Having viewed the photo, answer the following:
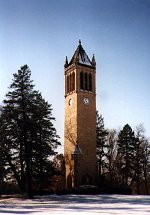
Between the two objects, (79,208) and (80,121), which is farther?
(80,121)

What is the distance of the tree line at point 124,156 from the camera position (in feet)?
169

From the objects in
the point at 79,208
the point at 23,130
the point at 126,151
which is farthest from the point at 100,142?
the point at 79,208

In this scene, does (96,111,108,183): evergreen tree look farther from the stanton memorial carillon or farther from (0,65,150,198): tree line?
(0,65,150,198): tree line

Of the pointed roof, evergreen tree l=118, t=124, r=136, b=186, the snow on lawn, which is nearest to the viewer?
the snow on lawn

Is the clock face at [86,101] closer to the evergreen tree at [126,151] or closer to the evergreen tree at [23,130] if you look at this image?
the evergreen tree at [126,151]

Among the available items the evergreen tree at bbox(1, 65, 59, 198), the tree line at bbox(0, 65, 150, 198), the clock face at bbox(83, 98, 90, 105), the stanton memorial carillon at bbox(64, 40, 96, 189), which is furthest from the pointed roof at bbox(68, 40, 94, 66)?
the evergreen tree at bbox(1, 65, 59, 198)

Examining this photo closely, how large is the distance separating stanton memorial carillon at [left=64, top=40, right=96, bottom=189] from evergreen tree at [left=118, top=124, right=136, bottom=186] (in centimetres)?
775

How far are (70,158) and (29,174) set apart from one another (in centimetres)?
1471

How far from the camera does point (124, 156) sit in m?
52.7

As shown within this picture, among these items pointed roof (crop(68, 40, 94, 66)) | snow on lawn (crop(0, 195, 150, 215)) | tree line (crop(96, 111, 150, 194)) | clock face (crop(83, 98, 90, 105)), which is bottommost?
snow on lawn (crop(0, 195, 150, 215))

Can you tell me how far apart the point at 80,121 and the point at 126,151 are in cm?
1106

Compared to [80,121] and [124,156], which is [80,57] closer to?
[80,121]

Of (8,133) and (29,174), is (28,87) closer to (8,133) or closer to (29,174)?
(8,133)

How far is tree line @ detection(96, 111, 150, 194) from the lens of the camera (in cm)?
5141
